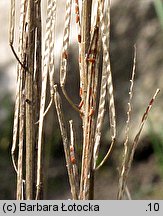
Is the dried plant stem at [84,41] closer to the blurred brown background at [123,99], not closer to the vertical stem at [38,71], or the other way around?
the vertical stem at [38,71]

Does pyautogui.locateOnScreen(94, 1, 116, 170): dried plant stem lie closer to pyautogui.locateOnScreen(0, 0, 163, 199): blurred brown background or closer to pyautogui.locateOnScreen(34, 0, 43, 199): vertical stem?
pyautogui.locateOnScreen(34, 0, 43, 199): vertical stem

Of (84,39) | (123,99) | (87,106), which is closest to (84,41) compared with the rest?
(84,39)

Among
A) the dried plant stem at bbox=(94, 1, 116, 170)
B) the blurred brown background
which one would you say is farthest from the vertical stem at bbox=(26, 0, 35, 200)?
the blurred brown background

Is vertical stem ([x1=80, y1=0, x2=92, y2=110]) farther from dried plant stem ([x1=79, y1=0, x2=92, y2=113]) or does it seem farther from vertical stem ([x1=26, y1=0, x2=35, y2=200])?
vertical stem ([x1=26, y1=0, x2=35, y2=200])

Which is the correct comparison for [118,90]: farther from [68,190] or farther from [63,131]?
[63,131]

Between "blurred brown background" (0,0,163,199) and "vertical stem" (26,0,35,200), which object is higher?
"blurred brown background" (0,0,163,199)

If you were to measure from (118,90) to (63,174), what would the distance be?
50 cm

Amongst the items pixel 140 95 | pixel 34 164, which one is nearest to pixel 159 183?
pixel 140 95

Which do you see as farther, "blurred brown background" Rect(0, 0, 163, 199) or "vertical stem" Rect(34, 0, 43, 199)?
"blurred brown background" Rect(0, 0, 163, 199)

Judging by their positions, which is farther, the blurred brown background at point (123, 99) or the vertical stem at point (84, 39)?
the blurred brown background at point (123, 99)

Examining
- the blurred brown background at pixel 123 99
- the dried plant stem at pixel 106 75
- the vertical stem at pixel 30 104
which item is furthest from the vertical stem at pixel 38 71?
the blurred brown background at pixel 123 99

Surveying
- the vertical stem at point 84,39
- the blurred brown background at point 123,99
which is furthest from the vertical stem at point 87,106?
the blurred brown background at point 123,99

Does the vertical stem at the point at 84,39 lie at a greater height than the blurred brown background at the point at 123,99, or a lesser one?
lesser

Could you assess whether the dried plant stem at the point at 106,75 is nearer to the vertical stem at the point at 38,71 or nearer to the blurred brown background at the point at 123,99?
the vertical stem at the point at 38,71
